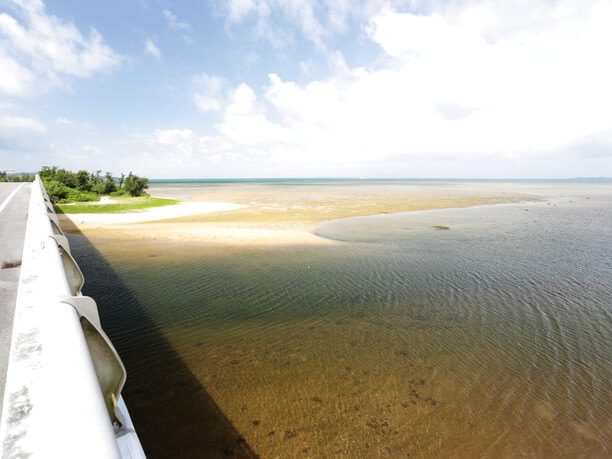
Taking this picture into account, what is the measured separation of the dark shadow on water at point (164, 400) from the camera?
545cm

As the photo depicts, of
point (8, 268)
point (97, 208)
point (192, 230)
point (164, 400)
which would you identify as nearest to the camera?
point (164, 400)

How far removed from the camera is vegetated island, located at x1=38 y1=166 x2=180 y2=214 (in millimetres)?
35881

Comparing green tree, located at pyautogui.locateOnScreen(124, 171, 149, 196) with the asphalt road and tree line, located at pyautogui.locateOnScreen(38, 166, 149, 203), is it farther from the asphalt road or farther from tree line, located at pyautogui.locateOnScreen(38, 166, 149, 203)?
the asphalt road

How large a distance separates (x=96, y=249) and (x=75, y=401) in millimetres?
20636

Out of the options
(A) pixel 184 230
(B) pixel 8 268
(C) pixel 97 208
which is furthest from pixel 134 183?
(B) pixel 8 268

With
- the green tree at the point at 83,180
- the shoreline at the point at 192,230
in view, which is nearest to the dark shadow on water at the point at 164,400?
the shoreline at the point at 192,230

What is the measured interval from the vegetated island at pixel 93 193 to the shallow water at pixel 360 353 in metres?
23.0

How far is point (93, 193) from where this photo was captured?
4756 centimetres

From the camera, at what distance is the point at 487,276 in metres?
14.9

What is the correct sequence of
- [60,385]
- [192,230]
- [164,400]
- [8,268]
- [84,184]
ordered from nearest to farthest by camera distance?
1. [60,385]
2. [164,400]
3. [8,268]
4. [192,230]
5. [84,184]

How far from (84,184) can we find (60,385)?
57.5 metres

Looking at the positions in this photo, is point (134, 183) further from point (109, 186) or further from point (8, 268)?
point (8, 268)

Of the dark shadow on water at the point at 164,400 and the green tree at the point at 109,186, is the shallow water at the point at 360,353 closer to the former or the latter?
the dark shadow on water at the point at 164,400

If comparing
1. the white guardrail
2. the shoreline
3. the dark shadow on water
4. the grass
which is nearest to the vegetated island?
the grass
